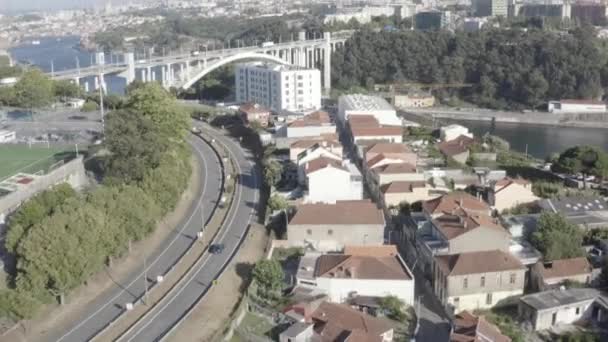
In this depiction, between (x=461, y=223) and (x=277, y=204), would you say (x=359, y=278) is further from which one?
(x=277, y=204)

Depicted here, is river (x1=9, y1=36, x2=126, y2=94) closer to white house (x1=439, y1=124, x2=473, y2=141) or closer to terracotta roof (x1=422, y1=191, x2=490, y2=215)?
white house (x1=439, y1=124, x2=473, y2=141)

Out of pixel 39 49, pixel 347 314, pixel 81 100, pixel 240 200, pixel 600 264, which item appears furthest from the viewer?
pixel 39 49

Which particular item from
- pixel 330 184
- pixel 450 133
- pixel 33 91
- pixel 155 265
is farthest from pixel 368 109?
pixel 155 265

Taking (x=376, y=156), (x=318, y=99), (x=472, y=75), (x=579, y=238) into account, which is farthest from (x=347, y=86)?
(x=579, y=238)

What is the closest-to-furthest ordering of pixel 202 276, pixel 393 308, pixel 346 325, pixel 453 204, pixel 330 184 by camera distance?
pixel 346 325, pixel 393 308, pixel 202 276, pixel 453 204, pixel 330 184

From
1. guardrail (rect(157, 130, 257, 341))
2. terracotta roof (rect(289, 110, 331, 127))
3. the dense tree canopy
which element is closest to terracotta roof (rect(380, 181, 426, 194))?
guardrail (rect(157, 130, 257, 341))

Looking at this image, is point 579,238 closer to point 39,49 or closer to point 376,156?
point 376,156

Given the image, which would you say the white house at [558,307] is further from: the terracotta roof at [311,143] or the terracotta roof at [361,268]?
the terracotta roof at [311,143]
